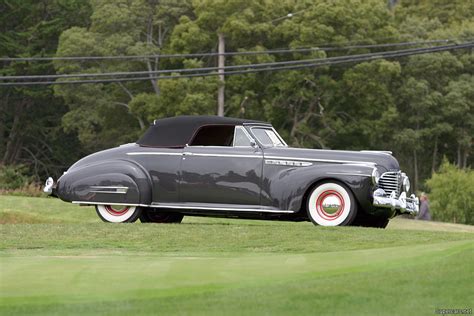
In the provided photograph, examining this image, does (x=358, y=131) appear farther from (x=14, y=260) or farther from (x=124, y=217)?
(x=14, y=260)

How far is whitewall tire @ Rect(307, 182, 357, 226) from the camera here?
62.4 feet

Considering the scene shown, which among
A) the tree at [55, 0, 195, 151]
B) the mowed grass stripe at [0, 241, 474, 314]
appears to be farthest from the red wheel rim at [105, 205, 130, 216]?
the tree at [55, 0, 195, 151]

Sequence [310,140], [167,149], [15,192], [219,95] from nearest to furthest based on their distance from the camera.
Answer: [167,149]
[15,192]
[219,95]
[310,140]

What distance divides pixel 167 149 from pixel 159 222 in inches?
84.2

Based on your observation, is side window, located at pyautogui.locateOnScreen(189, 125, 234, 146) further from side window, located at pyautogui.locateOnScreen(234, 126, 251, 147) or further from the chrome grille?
the chrome grille

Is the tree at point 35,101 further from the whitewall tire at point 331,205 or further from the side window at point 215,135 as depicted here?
the whitewall tire at point 331,205

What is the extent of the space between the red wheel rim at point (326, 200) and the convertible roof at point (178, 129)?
1.81 meters

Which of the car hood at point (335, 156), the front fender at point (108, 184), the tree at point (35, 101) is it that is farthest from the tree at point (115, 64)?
the car hood at point (335, 156)

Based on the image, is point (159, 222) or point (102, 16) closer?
point (159, 222)

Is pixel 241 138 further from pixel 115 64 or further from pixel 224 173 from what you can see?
pixel 115 64

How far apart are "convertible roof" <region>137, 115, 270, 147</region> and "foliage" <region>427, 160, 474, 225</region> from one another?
24746mm

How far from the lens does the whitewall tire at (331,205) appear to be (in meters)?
19.0

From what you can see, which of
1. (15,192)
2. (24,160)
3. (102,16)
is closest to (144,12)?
(102,16)

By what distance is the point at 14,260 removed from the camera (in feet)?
41.9
